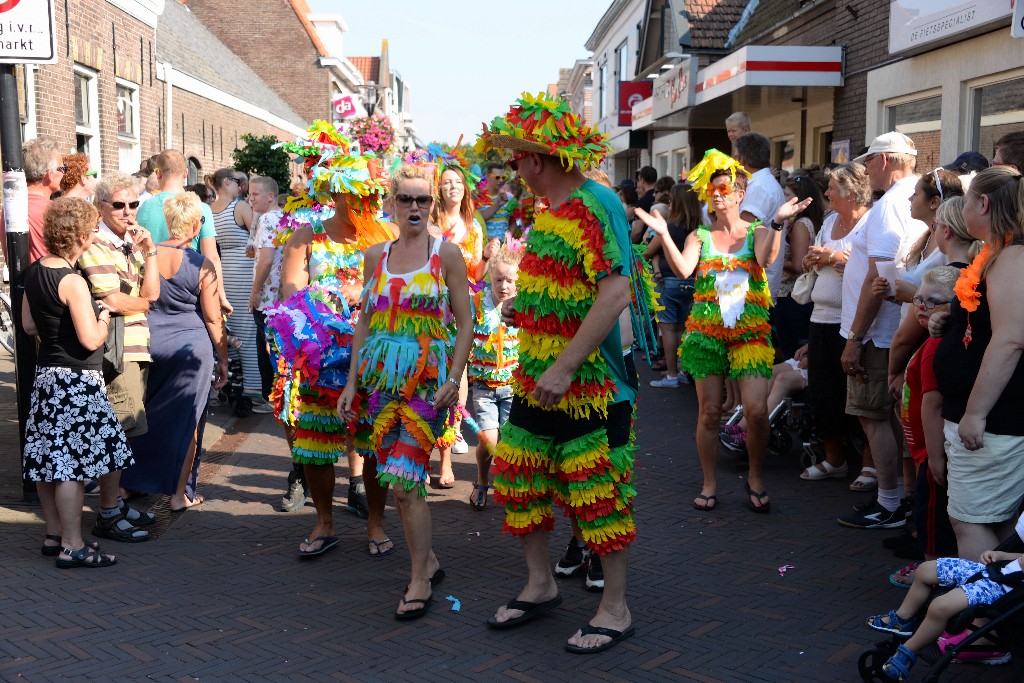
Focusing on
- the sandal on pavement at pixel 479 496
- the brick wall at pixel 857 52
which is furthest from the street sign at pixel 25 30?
the brick wall at pixel 857 52

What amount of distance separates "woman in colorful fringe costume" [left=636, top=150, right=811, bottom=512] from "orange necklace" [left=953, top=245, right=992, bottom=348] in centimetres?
177

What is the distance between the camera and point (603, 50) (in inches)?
1523

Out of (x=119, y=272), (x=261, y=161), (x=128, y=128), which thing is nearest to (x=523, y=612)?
(x=119, y=272)

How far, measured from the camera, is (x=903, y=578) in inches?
179

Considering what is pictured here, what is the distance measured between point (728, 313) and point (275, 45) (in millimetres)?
41693

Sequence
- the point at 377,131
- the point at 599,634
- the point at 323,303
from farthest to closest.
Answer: the point at 377,131, the point at 323,303, the point at 599,634

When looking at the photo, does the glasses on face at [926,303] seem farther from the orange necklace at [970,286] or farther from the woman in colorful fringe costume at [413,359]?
the woman in colorful fringe costume at [413,359]

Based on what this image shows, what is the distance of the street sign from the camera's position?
18.9 ft

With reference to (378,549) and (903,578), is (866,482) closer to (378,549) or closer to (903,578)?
(903,578)

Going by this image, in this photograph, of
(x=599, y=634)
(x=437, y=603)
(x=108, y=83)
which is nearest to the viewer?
(x=599, y=634)

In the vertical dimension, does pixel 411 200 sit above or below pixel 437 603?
above

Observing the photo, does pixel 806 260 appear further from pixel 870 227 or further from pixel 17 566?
pixel 17 566

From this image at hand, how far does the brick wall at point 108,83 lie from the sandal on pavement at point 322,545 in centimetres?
917

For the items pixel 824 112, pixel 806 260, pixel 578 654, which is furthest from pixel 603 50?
pixel 578 654
